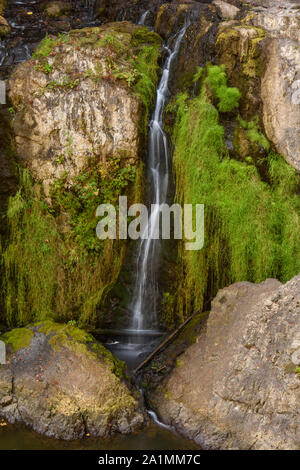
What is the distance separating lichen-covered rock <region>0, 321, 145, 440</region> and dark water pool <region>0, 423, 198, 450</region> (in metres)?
0.11

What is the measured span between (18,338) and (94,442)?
2.26 m

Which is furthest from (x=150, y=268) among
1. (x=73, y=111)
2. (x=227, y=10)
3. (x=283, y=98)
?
(x=227, y=10)

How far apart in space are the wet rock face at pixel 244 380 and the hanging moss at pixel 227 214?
3.29 feet

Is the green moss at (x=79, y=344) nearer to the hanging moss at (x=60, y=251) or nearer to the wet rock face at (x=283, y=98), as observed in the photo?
the hanging moss at (x=60, y=251)

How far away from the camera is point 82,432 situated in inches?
231

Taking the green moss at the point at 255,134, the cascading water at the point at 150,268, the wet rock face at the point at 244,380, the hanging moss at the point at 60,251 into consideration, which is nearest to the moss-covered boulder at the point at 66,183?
the hanging moss at the point at 60,251

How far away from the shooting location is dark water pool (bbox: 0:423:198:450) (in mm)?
5668

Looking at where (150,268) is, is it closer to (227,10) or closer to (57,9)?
(227,10)

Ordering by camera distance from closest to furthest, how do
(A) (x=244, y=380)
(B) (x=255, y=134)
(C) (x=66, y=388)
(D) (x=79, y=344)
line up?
(A) (x=244, y=380) < (C) (x=66, y=388) < (D) (x=79, y=344) < (B) (x=255, y=134)

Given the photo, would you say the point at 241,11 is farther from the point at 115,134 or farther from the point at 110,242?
the point at 110,242

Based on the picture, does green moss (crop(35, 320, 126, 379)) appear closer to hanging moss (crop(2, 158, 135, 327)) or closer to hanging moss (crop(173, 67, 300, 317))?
hanging moss (crop(2, 158, 135, 327))

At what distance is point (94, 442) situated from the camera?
227 inches

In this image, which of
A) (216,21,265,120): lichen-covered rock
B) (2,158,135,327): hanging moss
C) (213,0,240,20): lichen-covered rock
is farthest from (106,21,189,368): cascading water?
(213,0,240,20): lichen-covered rock

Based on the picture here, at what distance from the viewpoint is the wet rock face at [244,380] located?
18.6 ft
